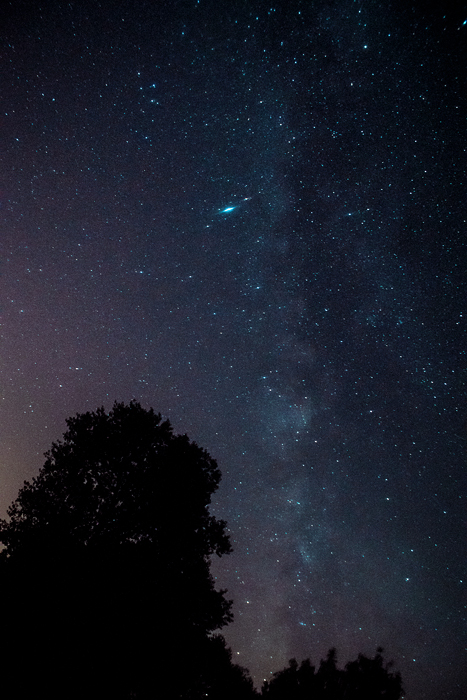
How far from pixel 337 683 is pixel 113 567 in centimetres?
2032

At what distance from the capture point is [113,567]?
849cm

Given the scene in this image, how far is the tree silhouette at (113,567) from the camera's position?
7594 millimetres

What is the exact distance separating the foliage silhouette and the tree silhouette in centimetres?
1444

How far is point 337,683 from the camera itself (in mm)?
19578

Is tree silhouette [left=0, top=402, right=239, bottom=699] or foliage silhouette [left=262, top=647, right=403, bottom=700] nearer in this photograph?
tree silhouette [left=0, top=402, right=239, bottom=699]

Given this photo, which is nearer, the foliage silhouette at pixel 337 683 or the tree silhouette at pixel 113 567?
the tree silhouette at pixel 113 567

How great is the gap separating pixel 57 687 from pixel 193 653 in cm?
326

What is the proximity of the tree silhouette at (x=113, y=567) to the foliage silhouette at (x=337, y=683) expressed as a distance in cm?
1444

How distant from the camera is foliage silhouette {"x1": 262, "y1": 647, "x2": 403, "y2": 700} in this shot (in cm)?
1895

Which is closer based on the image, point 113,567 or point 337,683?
point 113,567

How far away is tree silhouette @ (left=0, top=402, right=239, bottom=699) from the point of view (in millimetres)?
7594

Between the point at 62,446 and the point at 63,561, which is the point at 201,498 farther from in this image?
the point at 62,446

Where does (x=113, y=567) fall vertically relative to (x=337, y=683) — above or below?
above

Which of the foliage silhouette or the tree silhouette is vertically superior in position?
the tree silhouette
